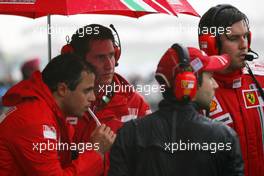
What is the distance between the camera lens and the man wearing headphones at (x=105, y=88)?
15.3 ft

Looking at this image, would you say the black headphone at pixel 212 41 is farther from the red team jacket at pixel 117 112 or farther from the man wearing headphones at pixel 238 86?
the red team jacket at pixel 117 112

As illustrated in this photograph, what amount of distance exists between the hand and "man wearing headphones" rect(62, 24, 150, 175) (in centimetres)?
40

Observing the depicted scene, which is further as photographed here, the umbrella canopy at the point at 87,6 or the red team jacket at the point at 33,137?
the umbrella canopy at the point at 87,6

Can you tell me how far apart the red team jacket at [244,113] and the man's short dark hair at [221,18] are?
0.94ft

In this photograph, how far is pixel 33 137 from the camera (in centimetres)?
391

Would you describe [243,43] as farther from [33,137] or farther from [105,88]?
[33,137]

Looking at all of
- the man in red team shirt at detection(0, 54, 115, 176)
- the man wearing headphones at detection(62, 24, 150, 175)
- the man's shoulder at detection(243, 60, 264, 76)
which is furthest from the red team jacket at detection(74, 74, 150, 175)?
the man's shoulder at detection(243, 60, 264, 76)

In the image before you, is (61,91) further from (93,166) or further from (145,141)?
(145,141)

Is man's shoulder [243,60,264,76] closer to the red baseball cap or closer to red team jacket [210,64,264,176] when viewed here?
red team jacket [210,64,264,176]

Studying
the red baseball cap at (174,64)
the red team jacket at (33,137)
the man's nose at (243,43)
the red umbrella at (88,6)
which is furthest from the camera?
the man's nose at (243,43)

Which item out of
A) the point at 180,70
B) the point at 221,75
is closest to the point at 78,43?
the point at 221,75

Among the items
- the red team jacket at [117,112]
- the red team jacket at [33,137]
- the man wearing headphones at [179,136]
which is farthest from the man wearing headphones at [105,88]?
the man wearing headphones at [179,136]

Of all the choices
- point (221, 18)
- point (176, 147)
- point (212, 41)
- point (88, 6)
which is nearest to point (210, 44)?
point (212, 41)

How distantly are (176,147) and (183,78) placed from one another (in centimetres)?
34
